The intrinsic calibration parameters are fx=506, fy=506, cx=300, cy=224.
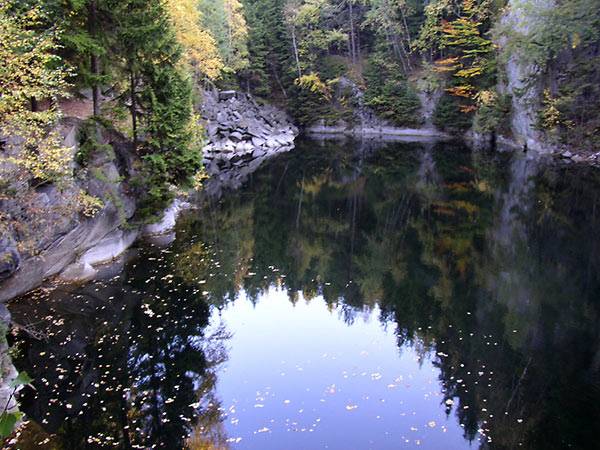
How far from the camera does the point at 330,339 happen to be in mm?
12203

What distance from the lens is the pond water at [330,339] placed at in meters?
8.73

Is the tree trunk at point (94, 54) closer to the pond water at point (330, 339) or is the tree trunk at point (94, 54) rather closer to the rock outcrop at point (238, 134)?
the pond water at point (330, 339)

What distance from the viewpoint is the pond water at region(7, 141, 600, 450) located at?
8734 millimetres

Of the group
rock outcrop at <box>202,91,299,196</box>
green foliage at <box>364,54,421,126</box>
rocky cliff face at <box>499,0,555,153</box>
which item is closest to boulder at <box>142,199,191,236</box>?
rock outcrop at <box>202,91,299,196</box>

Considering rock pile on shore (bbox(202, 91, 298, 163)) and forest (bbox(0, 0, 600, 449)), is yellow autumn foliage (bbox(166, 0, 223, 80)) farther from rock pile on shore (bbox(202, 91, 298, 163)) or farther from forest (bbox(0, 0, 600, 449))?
rock pile on shore (bbox(202, 91, 298, 163))

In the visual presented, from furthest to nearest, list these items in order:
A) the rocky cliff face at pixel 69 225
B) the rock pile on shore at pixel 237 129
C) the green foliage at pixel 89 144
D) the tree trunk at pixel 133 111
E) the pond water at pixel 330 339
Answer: the rock pile on shore at pixel 237 129, the tree trunk at pixel 133 111, the green foliage at pixel 89 144, the rocky cliff face at pixel 69 225, the pond water at pixel 330 339

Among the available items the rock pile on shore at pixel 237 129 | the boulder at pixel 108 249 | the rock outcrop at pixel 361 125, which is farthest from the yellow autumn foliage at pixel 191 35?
the rock outcrop at pixel 361 125

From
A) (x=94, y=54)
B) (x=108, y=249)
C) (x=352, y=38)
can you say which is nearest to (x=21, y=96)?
(x=94, y=54)

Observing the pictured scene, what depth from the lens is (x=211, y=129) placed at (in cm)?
4356

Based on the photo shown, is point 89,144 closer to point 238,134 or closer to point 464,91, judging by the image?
point 238,134

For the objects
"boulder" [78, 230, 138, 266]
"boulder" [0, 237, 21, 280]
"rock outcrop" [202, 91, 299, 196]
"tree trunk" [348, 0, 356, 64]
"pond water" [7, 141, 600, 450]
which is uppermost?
"tree trunk" [348, 0, 356, 64]

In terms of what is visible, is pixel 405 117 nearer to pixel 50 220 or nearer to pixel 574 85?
pixel 574 85

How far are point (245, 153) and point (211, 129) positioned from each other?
12.2 feet

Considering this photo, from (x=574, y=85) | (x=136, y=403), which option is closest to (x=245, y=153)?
(x=574, y=85)
